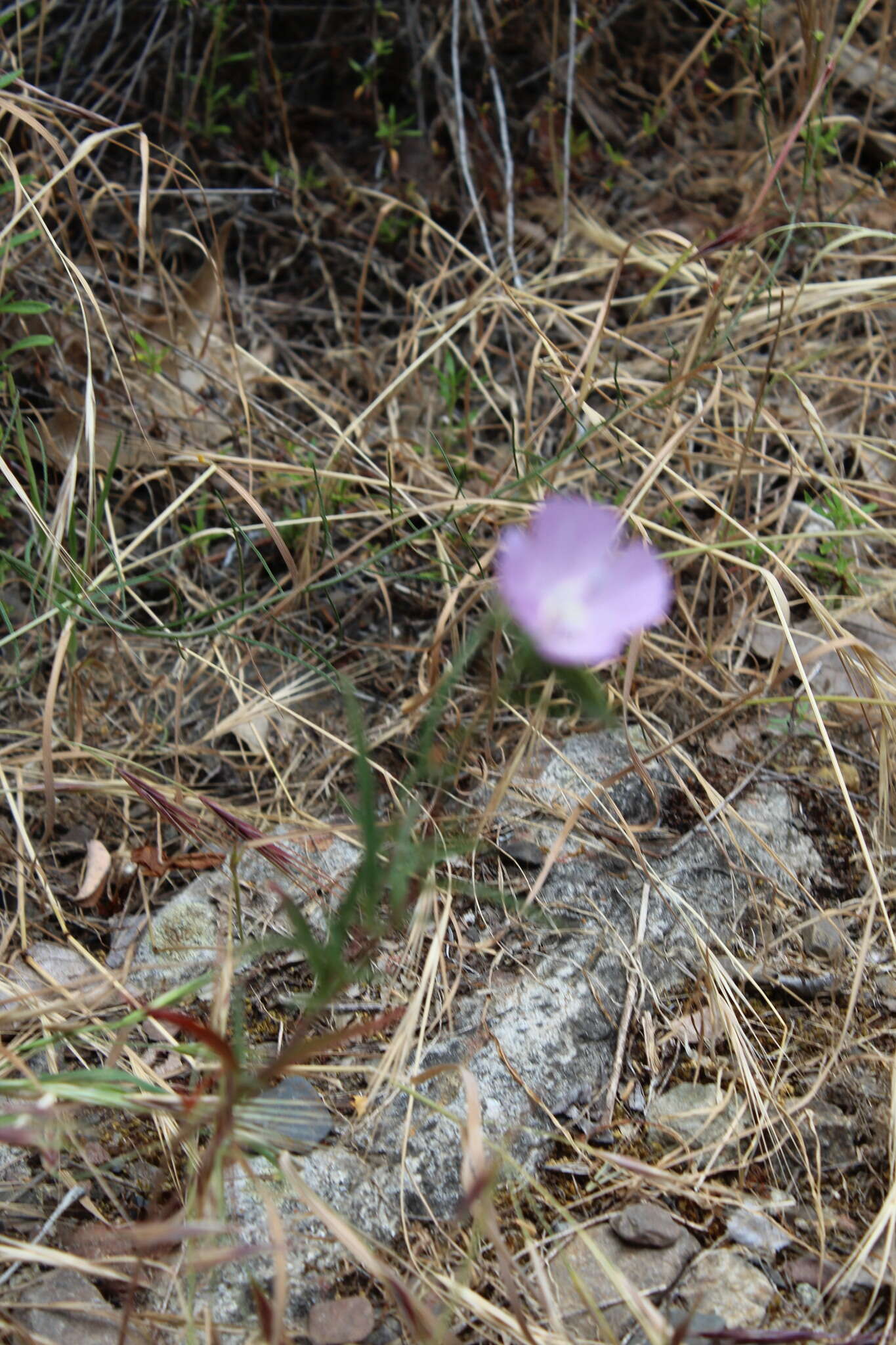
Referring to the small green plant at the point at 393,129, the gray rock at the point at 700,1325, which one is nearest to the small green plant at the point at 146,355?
the small green plant at the point at 393,129

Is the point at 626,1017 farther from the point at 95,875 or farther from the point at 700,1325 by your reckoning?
the point at 95,875

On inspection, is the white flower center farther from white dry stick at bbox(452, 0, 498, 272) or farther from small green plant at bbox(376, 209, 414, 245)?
small green plant at bbox(376, 209, 414, 245)

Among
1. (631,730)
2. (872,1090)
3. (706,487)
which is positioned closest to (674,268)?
(706,487)

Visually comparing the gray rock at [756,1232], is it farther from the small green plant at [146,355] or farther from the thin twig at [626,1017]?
the small green plant at [146,355]

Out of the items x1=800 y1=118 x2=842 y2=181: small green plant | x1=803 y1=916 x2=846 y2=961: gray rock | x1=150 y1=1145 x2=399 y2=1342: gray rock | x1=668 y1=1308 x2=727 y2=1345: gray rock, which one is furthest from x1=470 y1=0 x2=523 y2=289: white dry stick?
x1=668 y1=1308 x2=727 y2=1345: gray rock

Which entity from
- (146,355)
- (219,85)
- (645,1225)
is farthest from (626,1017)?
(219,85)
